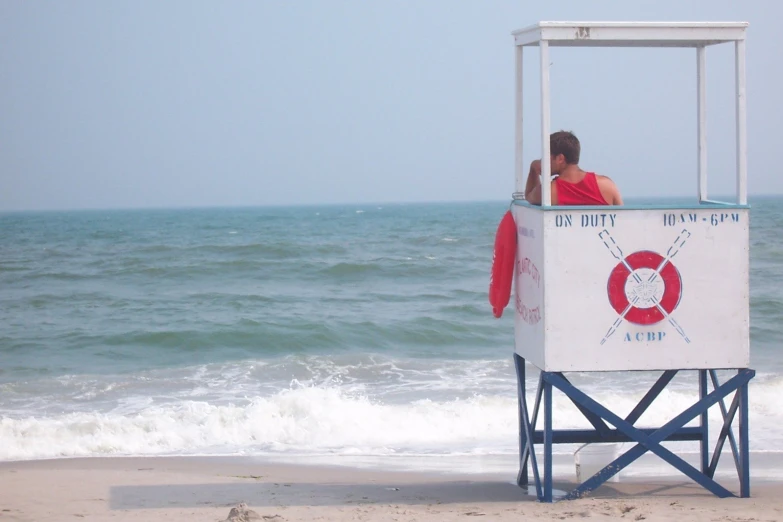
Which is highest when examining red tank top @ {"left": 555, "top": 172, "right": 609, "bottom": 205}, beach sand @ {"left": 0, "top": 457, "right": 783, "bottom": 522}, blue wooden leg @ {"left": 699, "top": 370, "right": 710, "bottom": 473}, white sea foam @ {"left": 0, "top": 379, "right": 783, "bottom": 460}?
red tank top @ {"left": 555, "top": 172, "right": 609, "bottom": 205}

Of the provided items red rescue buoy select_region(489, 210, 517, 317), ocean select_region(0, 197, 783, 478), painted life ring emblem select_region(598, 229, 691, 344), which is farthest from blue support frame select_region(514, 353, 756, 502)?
ocean select_region(0, 197, 783, 478)

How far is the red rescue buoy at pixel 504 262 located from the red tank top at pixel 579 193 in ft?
1.46

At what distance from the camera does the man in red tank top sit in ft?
16.9

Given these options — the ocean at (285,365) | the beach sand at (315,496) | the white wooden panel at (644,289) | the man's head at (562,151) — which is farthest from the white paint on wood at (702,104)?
the ocean at (285,365)

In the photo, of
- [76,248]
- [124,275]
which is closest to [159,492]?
[124,275]

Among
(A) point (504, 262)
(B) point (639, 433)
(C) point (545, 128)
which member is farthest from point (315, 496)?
(C) point (545, 128)

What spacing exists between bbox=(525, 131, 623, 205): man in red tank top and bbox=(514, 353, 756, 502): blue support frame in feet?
3.39

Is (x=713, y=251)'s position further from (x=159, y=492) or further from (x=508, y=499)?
(x=159, y=492)

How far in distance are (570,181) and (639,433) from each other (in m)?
1.56

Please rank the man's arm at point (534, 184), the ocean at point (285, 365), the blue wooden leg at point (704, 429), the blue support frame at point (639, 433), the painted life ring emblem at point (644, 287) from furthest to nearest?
the ocean at point (285, 365) < the blue wooden leg at point (704, 429) < the man's arm at point (534, 184) < the blue support frame at point (639, 433) < the painted life ring emblem at point (644, 287)

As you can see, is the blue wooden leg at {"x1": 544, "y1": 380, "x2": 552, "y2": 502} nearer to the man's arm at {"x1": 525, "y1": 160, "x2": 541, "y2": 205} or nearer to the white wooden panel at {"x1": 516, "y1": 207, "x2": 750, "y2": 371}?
the white wooden panel at {"x1": 516, "y1": 207, "x2": 750, "y2": 371}

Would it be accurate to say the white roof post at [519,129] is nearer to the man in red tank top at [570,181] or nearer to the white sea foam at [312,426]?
the man in red tank top at [570,181]

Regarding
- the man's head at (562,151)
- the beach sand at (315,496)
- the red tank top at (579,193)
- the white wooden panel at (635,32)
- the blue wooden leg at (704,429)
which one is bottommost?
the beach sand at (315,496)

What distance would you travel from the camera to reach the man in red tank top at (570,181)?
5152 mm
